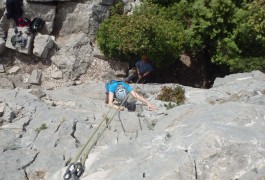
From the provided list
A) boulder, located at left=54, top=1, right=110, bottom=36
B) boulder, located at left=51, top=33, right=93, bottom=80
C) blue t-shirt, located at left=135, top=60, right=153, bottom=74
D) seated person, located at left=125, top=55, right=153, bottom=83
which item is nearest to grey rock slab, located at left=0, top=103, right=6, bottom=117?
boulder, located at left=51, top=33, right=93, bottom=80

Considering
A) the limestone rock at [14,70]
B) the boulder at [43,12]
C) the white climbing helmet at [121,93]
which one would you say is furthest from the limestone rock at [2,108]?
the boulder at [43,12]

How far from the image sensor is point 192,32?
16.7 m

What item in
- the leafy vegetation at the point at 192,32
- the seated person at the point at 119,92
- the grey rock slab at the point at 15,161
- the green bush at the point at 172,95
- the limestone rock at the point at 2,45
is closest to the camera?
the grey rock slab at the point at 15,161

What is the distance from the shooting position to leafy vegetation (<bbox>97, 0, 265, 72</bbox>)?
15.5 metres

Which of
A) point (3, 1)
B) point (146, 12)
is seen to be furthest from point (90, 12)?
point (3, 1)

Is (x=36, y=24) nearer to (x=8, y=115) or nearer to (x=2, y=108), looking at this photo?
(x=2, y=108)

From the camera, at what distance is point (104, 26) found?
1727 centimetres

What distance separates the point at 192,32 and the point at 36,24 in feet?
22.2

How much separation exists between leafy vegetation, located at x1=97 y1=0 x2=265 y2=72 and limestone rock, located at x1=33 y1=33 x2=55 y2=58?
224 centimetres

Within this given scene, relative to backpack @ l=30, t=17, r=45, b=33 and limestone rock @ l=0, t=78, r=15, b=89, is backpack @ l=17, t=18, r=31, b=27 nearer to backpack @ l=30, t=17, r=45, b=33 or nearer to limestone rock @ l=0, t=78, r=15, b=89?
backpack @ l=30, t=17, r=45, b=33

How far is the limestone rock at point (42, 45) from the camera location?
17472 millimetres

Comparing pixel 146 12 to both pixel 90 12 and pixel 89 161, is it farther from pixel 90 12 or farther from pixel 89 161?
pixel 89 161

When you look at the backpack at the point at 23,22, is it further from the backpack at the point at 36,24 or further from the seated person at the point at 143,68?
the seated person at the point at 143,68

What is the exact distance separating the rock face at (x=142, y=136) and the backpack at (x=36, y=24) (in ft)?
16.4
